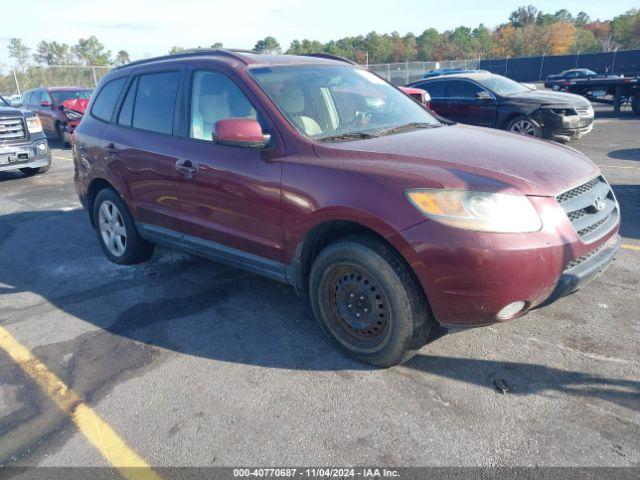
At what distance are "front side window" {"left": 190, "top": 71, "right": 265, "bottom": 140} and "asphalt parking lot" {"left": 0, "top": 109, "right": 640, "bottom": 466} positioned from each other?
140 centimetres

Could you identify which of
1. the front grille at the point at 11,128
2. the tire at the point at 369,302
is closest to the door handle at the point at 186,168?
the tire at the point at 369,302

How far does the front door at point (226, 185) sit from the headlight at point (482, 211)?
1.07m

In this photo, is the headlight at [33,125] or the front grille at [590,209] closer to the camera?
the front grille at [590,209]

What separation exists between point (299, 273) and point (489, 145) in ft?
4.84

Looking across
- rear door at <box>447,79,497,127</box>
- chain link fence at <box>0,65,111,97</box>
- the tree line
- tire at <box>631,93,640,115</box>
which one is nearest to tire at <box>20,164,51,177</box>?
rear door at <box>447,79,497,127</box>

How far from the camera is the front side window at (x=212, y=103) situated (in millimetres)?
3615

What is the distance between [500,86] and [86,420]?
1085 centimetres

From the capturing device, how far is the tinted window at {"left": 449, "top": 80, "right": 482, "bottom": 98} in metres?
11.2

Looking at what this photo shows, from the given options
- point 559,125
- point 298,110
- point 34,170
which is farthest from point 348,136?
point 34,170

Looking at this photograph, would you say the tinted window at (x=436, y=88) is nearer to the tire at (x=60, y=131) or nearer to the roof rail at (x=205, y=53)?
the roof rail at (x=205, y=53)

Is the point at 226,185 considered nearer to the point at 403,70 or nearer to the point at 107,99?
the point at 107,99

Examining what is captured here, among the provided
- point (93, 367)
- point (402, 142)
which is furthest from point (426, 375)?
point (93, 367)

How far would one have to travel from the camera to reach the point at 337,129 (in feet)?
11.6

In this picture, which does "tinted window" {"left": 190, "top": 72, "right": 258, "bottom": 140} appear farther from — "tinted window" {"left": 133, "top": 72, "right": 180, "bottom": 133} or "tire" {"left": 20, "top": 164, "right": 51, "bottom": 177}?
"tire" {"left": 20, "top": 164, "right": 51, "bottom": 177}
